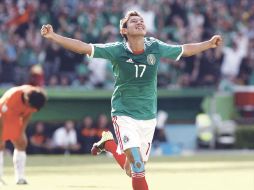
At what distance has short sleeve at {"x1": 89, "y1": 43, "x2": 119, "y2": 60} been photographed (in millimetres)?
11391

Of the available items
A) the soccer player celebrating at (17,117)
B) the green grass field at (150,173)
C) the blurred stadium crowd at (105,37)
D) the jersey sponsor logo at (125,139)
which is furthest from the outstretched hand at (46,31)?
the blurred stadium crowd at (105,37)

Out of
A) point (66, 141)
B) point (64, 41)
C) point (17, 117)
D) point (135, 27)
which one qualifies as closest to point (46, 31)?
point (64, 41)

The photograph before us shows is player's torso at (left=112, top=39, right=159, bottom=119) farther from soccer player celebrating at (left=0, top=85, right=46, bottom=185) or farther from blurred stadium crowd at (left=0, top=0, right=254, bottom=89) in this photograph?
blurred stadium crowd at (left=0, top=0, right=254, bottom=89)

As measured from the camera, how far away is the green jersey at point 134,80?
1171 cm

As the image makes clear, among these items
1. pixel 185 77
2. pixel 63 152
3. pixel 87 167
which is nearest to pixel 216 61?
pixel 185 77

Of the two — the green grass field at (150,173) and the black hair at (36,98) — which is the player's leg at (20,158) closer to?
the green grass field at (150,173)

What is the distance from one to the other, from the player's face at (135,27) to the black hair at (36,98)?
12.0 feet

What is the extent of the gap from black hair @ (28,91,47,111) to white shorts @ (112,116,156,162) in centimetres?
340

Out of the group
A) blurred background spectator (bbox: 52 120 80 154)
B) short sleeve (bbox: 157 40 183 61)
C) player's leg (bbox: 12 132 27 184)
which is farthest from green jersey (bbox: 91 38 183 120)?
blurred background spectator (bbox: 52 120 80 154)

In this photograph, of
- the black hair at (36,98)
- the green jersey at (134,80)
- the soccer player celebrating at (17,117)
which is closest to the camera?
the green jersey at (134,80)

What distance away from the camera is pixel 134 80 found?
11805 millimetres

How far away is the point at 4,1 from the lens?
1180 inches

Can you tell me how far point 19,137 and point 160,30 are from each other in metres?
14.4

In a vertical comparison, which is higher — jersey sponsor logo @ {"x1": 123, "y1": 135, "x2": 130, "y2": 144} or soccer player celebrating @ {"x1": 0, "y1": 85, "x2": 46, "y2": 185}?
jersey sponsor logo @ {"x1": 123, "y1": 135, "x2": 130, "y2": 144}
